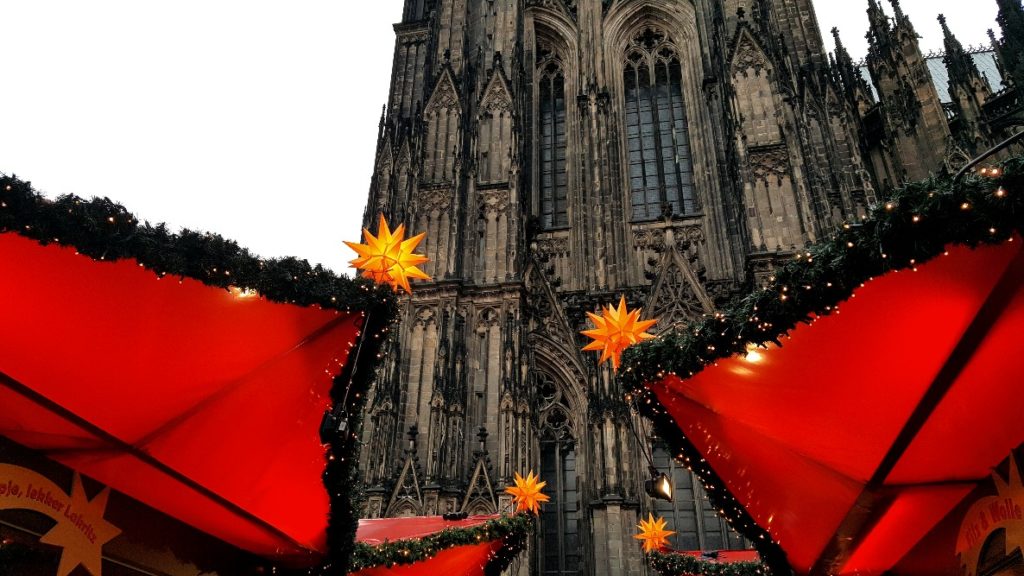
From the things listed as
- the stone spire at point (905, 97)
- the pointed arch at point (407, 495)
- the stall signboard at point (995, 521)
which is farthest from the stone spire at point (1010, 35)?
the stall signboard at point (995, 521)

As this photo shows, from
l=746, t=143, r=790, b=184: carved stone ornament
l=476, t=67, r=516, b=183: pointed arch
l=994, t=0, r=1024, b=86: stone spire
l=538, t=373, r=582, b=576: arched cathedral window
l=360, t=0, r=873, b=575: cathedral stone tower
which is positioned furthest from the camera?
l=994, t=0, r=1024, b=86: stone spire

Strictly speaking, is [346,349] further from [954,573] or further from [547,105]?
[547,105]

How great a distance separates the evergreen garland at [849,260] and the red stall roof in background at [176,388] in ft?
8.89

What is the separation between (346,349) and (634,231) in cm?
1239

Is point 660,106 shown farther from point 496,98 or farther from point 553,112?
point 496,98

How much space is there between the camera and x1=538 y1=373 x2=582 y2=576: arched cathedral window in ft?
43.7

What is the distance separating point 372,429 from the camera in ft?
43.2

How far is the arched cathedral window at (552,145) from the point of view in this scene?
18.1 meters

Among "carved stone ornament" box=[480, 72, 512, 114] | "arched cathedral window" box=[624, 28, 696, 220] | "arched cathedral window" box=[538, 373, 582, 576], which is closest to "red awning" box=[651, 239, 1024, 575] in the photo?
"arched cathedral window" box=[538, 373, 582, 576]

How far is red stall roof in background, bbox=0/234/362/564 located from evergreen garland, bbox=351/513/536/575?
3.29 feet

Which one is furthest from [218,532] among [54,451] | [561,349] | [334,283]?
[561,349]

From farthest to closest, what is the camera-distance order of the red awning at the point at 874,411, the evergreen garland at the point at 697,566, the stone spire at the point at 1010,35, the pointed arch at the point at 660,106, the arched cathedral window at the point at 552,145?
the stone spire at the point at 1010,35, the arched cathedral window at the point at 552,145, the pointed arch at the point at 660,106, the evergreen garland at the point at 697,566, the red awning at the point at 874,411

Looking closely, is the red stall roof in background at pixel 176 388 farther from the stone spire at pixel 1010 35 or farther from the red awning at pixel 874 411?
the stone spire at pixel 1010 35

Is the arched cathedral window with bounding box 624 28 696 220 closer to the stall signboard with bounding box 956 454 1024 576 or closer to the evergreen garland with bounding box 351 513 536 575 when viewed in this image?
the evergreen garland with bounding box 351 513 536 575
